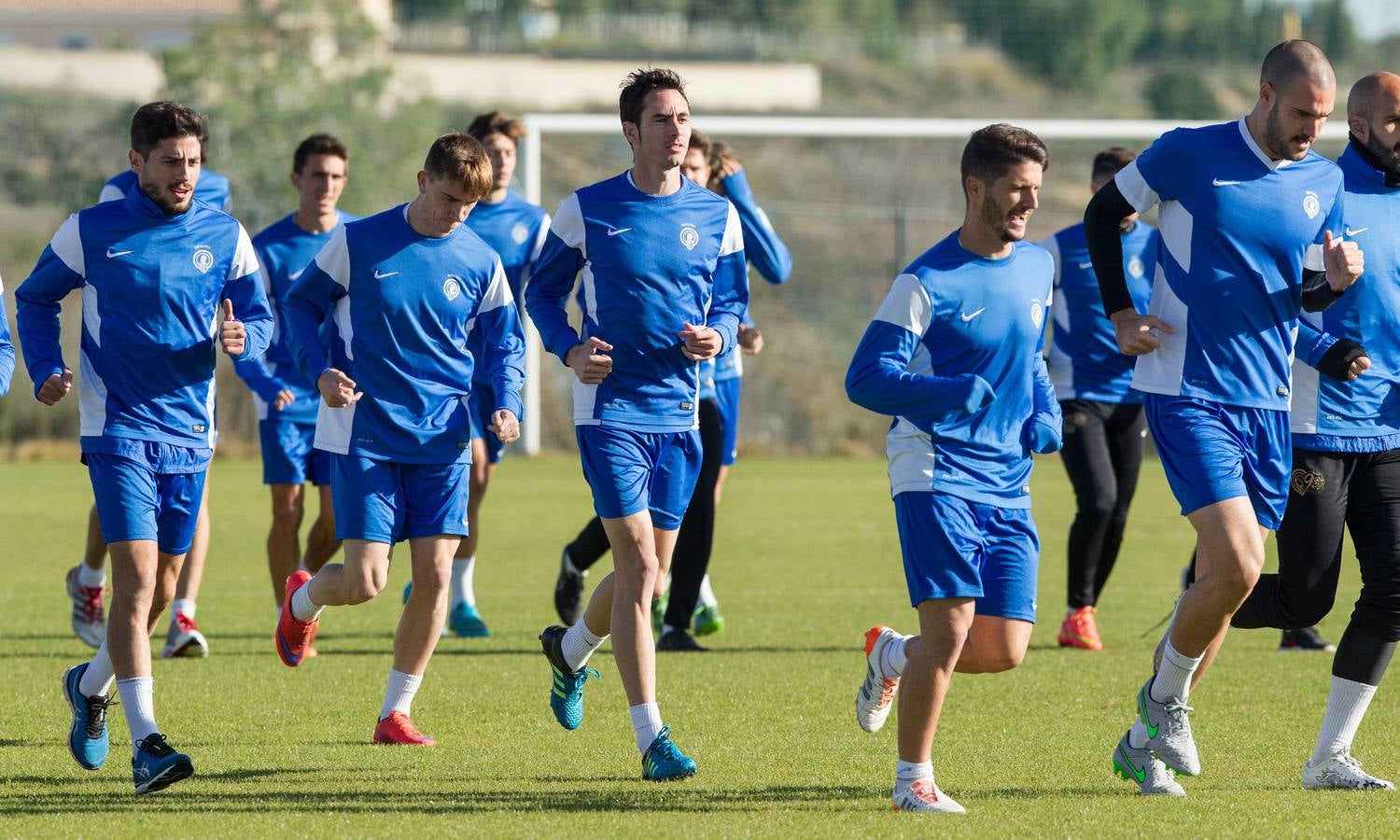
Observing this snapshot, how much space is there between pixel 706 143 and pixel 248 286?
2.73m

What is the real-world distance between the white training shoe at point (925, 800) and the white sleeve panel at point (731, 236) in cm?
193

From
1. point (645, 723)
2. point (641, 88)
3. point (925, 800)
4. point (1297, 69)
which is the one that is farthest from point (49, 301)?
point (1297, 69)

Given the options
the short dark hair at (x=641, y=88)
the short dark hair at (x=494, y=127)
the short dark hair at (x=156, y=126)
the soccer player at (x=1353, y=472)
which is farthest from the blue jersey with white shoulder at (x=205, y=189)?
the soccer player at (x=1353, y=472)

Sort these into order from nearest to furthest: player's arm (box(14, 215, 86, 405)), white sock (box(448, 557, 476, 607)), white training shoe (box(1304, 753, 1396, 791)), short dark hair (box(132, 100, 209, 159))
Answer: white training shoe (box(1304, 753, 1396, 791)), short dark hair (box(132, 100, 209, 159)), player's arm (box(14, 215, 86, 405)), white sock (box(448, 557, 476, 607))

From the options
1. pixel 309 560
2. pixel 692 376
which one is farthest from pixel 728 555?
pixel 692 376

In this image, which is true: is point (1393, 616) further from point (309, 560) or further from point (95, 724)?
point (309, 560)

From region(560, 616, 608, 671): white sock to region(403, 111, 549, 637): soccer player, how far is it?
2.45 m

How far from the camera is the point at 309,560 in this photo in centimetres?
901

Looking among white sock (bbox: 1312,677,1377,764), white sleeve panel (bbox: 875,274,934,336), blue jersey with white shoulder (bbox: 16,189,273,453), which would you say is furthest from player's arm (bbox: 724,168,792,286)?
white sock (bbox: 1312,677,1377,764)

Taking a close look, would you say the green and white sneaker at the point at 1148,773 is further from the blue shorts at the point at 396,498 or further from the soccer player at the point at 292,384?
the soccer player at the point at 292,384

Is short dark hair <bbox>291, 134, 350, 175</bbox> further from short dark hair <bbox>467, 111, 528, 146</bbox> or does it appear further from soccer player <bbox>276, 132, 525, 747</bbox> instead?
soccer player <bbox>276, 132, 525, 747</bbox>

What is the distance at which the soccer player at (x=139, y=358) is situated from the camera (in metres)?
5.86

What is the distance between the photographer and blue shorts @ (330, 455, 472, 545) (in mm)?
6242

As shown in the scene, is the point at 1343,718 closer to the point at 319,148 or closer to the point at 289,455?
the point at 289,455
